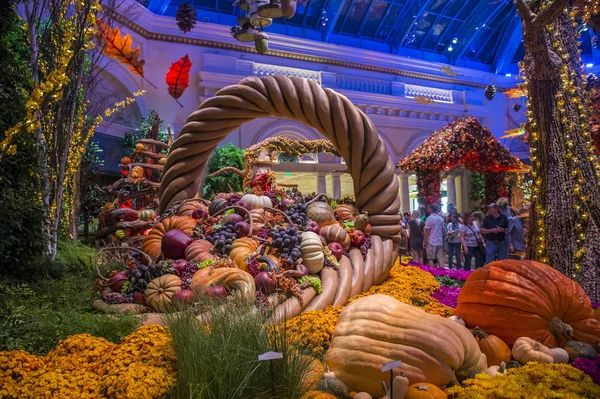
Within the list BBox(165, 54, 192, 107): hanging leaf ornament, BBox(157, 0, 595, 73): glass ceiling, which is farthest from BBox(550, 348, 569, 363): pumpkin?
BBox(157, 0, 595, 73): glass ceiling

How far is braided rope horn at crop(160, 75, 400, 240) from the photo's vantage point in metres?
2.57

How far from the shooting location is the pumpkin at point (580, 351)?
5.55 ft

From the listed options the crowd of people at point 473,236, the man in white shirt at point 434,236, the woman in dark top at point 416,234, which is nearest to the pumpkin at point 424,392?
the crowd of people at point 473,236

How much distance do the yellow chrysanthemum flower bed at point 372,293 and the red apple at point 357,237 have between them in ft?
0.87

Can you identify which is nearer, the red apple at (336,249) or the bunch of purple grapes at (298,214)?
the red apple at (336,249)

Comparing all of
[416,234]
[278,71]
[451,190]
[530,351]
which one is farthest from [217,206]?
[451,190]

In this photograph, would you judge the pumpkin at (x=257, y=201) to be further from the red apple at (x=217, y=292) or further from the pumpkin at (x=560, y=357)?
the pumpkin at (x=560, y=357)

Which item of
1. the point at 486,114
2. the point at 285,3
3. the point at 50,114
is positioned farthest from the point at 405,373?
the point at 486,114

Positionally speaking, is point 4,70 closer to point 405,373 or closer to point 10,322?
point 10,322

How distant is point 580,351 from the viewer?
5.61 ft

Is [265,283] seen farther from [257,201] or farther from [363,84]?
[363,84]

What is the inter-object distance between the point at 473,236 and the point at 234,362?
696 centimetres

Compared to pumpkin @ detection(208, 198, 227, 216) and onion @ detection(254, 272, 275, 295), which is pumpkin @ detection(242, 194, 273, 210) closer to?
pumpkin @ detection(208, 198, 227, 216)

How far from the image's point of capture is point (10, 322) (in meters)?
1.75
